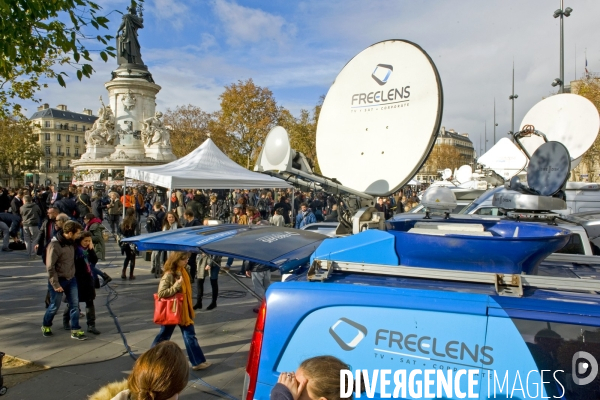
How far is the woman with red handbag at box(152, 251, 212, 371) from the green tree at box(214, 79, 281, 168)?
36.1m

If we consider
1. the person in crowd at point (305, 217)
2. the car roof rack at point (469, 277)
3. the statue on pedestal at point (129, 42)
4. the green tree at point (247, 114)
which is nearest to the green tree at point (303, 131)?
the green tree at point (247, 114)

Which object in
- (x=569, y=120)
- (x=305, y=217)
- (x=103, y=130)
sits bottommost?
(x=305, y=217)

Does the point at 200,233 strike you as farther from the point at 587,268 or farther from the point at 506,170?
the point at 506,170

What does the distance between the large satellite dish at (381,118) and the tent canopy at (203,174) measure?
6765 mm

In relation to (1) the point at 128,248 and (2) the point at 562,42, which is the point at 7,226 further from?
(2) the point at 562,42

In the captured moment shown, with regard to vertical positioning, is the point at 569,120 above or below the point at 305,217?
above

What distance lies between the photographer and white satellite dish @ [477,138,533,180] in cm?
1456

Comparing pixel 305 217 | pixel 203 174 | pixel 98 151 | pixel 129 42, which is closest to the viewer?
pixel 305 217

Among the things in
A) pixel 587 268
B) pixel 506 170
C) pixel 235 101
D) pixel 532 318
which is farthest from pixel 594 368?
pixel 235 101

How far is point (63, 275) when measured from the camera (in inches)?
220

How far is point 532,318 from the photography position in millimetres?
1707

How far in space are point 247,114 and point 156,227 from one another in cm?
3226

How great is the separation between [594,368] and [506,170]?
1443 cm

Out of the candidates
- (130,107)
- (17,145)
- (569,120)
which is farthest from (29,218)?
(17,145)
